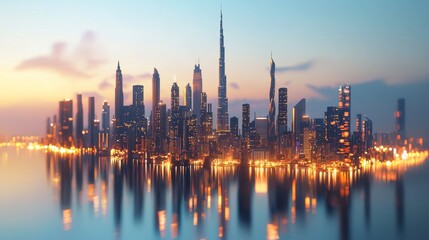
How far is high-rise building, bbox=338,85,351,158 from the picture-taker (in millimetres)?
95762

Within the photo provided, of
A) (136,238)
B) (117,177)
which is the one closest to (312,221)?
(136,238)

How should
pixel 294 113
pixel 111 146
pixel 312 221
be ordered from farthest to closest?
pixel 111 146 < pixel 294 113 < pixel 312 221

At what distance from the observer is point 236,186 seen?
5316 cm

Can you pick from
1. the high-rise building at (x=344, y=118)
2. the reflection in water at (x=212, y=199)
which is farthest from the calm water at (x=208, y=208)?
the high-rise building at (x=344, y=118)

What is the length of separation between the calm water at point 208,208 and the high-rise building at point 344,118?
113 feet

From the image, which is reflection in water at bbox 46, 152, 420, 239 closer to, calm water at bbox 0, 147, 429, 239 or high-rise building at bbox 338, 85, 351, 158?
calm water at bbox 0, 147, 429, 239

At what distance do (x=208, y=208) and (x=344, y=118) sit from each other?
229 feet

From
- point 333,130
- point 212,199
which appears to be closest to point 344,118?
point 333,130

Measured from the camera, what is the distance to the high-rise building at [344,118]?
9576cm

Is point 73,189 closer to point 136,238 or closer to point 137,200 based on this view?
point 137,200

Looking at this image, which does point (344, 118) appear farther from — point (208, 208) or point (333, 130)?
point (208, 208)

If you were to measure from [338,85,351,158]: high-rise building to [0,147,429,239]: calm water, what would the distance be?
1352 inches

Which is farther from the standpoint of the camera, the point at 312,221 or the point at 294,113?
the point at 294,113

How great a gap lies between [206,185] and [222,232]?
960 inches
